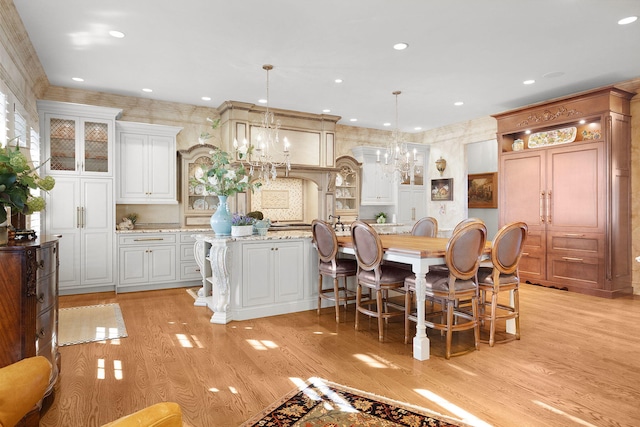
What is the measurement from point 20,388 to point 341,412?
1556 mm

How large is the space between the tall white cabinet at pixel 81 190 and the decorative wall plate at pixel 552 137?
621 centimetres

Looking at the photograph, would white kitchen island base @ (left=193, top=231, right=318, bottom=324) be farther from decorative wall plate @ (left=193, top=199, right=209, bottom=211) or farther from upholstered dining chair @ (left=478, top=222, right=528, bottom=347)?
decorative wall plate @ (left=193, top=199, right=209, bottom=211)

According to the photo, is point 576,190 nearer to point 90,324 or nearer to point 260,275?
point 260,275

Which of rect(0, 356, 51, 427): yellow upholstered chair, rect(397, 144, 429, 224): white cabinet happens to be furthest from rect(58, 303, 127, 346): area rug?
rect(397, 144, 429, 224): white cabinet

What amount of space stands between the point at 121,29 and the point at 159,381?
126 inches

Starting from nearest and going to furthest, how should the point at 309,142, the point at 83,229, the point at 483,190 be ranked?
1. the point at 83,229
2. the point at 309,142
3. the point at 483,190

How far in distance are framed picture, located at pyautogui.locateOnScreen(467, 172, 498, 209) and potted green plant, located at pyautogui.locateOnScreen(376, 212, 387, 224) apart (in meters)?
2.41

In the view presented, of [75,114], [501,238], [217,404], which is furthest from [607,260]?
[75,114]

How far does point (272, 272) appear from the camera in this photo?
411cm

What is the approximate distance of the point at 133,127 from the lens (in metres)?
5.66

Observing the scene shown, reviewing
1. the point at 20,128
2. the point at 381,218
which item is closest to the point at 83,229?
the point at 20,128

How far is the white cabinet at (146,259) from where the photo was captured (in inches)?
A: 213

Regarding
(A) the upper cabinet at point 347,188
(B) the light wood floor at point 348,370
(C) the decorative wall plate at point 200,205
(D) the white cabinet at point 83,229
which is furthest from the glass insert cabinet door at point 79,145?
(A) the upper cabinet at point 347,188

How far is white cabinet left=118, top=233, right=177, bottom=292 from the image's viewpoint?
540cm
